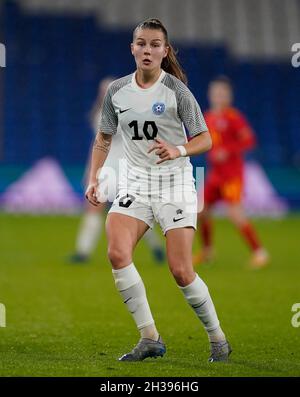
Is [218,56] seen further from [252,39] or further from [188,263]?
[188,263]

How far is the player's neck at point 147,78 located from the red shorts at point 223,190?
267 inches

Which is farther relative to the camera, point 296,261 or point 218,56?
point 218,56

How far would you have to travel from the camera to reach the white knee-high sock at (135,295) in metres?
6.46

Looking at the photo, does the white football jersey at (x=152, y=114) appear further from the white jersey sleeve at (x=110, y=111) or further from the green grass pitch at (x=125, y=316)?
the green grass pitch at (x=125, y=316)

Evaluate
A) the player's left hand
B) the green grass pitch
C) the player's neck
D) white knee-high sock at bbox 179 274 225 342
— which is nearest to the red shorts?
the green grass pitch

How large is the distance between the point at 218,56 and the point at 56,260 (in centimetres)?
1293

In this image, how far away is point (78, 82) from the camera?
2445 cm

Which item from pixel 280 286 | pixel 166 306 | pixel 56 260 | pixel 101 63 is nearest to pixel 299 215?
pixel 101 63

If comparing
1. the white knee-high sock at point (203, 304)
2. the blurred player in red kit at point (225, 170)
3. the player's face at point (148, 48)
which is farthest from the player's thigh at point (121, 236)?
the blurred player in red kit at point (225, 170)

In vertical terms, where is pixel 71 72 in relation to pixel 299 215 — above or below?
above

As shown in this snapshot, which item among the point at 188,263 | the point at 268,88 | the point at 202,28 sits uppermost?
the point at 202,28

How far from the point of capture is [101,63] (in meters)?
24.7

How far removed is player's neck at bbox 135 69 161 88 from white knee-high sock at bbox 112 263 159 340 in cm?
118
